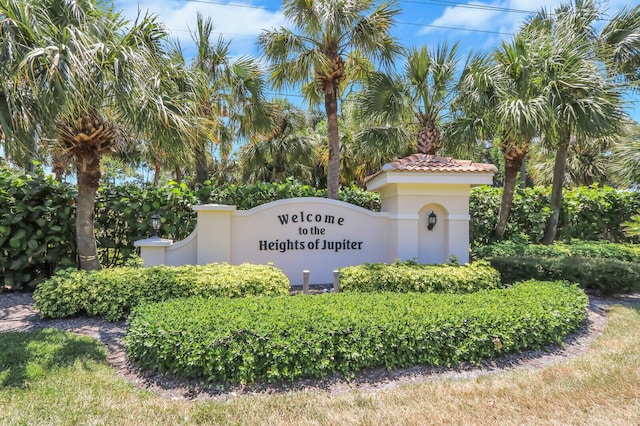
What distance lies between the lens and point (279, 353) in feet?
12.5

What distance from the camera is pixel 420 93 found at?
9469 mm

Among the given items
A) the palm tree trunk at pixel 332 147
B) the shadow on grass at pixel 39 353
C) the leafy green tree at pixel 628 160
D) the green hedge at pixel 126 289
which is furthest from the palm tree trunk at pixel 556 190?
the shadow on grass at pixel 39 353

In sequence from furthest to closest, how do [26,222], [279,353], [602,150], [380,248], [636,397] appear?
[602,150], [380,248], [26,222], [279,353], [636,397]

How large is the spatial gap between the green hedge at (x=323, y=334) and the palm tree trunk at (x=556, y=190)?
22.4 feet

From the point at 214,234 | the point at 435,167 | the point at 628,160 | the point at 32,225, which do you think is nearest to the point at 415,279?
the point at 435,167

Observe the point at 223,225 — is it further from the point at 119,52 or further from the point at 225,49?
the point at 225,49

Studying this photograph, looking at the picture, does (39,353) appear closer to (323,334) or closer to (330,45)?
(323,334)

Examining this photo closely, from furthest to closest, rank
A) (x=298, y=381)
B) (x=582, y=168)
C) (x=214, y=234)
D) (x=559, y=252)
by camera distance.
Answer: (x=582, y=168)
(x=559, y=252)
(x=214, y=234)
(x=298, y=381)

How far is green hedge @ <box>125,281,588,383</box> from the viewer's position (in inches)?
151

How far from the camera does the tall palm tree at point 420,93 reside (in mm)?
9359

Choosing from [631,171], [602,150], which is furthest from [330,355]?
[602,150]

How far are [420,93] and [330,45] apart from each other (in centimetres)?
265

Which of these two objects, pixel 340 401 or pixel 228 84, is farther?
pixel 228 84

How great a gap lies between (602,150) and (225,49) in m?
16.9
